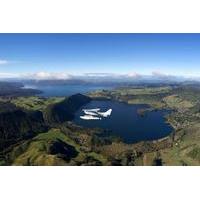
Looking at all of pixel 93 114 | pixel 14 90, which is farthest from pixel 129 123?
pixel 14 90

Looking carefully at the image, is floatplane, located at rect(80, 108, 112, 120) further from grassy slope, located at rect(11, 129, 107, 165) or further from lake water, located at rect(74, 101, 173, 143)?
grassy slope, located at rect(11, 129, 107, 165)

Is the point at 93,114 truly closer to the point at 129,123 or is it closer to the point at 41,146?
the point at 129,123

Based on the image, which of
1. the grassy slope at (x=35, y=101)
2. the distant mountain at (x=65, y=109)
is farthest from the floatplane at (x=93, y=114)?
the grassy slope at (x=35, y=101)

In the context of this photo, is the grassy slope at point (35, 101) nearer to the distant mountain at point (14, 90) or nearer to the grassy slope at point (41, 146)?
the distant mountain at point (14, 90)

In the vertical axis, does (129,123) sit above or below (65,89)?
below
